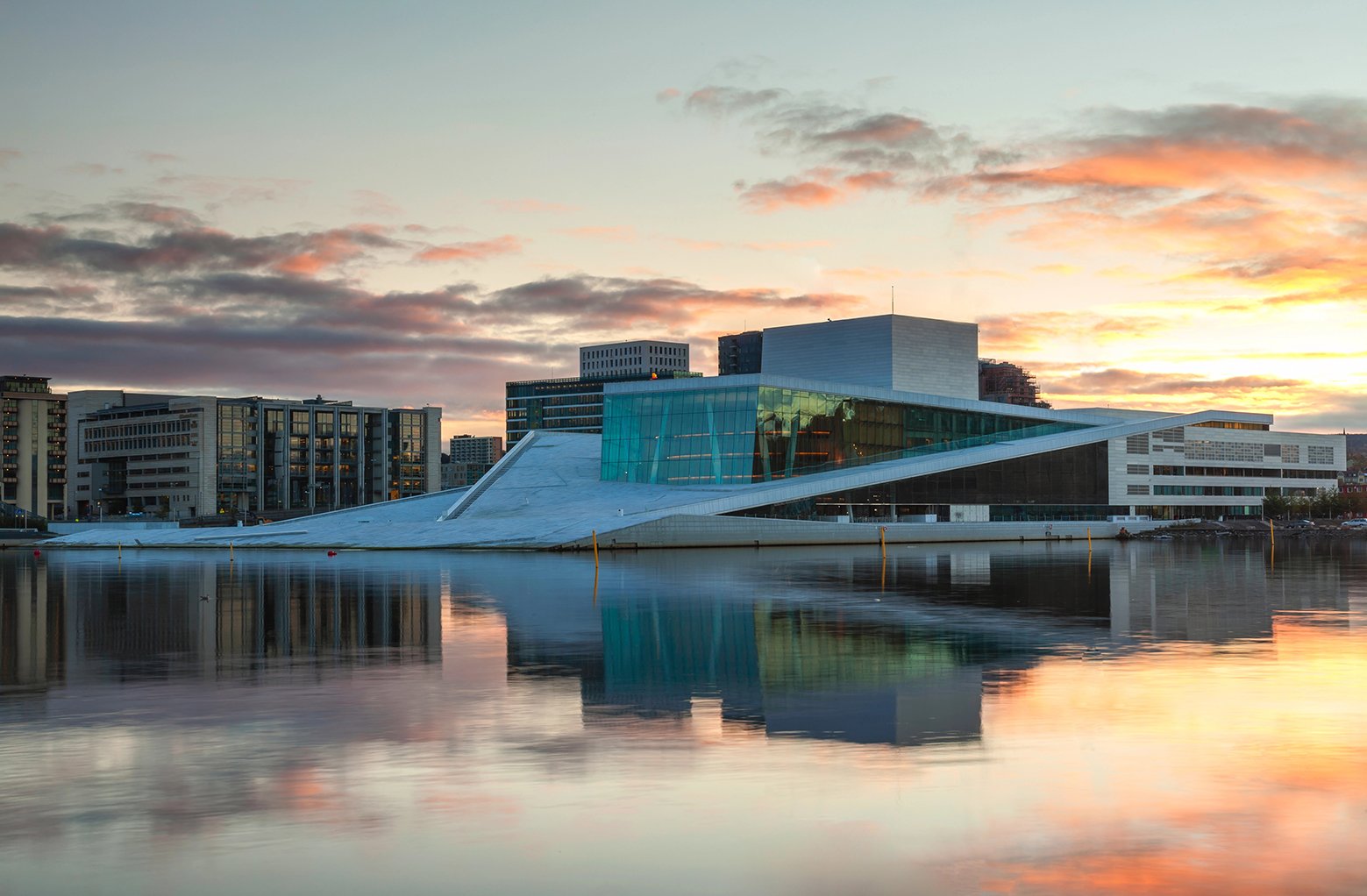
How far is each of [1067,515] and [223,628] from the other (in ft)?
332

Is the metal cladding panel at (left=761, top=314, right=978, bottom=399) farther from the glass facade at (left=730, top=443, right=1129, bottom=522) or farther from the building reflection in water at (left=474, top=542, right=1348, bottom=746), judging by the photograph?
the building reflection in water at (left=474, top=542, right=1348, bottom=746)

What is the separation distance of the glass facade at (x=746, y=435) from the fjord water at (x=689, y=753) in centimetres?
7255

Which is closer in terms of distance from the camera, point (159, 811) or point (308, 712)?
point (159, 811)

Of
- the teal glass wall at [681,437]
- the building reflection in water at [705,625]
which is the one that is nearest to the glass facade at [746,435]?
the teal glass wall at [681,437]

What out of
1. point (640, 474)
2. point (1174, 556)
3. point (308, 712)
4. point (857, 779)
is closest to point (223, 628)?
point (308, 712)

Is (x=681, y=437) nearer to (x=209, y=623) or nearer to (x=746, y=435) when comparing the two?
(x=746, y=435)

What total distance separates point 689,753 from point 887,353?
111696 millimetres

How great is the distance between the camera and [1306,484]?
152 meters

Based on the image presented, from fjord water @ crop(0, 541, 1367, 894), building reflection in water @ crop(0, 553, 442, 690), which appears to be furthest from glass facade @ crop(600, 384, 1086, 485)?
fjord water @ crop(0, 541, 1367, 894)

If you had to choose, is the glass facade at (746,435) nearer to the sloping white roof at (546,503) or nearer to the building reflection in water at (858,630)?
the sloping white roof at (546,503)

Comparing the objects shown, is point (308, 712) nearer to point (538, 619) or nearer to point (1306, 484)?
point (538, 619)

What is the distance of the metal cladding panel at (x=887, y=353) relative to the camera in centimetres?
12444

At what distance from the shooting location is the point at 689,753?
14547 mm

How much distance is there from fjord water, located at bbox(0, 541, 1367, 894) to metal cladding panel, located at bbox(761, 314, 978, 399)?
300ft
